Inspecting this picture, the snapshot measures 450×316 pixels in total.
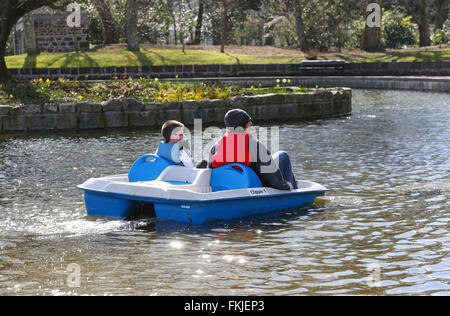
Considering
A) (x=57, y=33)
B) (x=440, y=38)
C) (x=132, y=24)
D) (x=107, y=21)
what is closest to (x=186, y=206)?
(x=132, y=24)

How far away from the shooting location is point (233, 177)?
8578 millimetres

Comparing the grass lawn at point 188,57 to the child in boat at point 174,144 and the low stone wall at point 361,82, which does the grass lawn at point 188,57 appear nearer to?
the low stone wall at point 361,82

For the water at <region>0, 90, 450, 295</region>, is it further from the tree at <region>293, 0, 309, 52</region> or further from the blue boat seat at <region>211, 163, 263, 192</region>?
the tree at <region>293, 0, 309, 52</region>

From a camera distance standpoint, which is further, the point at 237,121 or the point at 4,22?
the point at 4,22

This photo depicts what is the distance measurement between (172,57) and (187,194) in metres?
28.3

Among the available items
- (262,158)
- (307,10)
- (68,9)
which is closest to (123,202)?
(262,158)

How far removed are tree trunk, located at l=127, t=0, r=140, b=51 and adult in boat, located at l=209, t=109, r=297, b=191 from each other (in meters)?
28.3

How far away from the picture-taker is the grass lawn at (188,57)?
33906 millimetres

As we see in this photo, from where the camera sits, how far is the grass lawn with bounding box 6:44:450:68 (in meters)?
33.9

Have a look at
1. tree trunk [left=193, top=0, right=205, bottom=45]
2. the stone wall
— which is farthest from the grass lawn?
tree trunk [left=193, top=0, right=205, bottom=45]

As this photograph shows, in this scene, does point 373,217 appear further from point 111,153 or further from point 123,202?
point 111,153

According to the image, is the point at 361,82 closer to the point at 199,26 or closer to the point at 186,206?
the point at 199,26

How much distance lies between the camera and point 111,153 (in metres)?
14.1

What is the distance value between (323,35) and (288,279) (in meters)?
36.9
